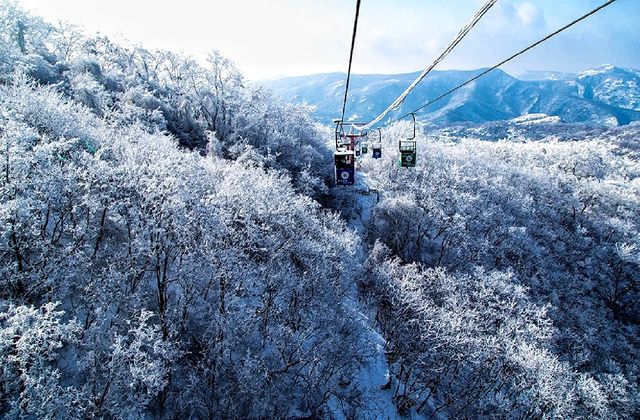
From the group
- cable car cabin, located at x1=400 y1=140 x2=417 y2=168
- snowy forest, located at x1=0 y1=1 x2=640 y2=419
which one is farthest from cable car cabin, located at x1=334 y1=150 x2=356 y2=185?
snowy forest, located at x1=0 y1=1 x2=640 y2=419

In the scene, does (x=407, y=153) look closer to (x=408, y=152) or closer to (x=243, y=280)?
(x=408, y=152)

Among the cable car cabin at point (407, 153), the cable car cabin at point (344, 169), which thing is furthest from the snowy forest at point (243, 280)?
the cable car cabin at point (407, 153)

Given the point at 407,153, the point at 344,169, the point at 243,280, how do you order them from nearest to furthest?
the point at 344,169 → the point at 407,153 → the point at 243,280

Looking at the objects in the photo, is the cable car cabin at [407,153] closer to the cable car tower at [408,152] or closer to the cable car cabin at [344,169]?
the cable car tower at [408,152]

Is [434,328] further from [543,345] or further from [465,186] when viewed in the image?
[465,186]

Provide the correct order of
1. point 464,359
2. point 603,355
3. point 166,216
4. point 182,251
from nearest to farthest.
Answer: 1. point 166,216
2. point 182,251
3. point 464,359
4. point 603,355

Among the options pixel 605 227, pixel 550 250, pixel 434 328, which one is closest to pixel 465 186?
pixel 550 250

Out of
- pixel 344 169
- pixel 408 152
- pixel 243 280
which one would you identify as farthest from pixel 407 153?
pixel 243 280

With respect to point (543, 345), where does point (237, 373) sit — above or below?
above
